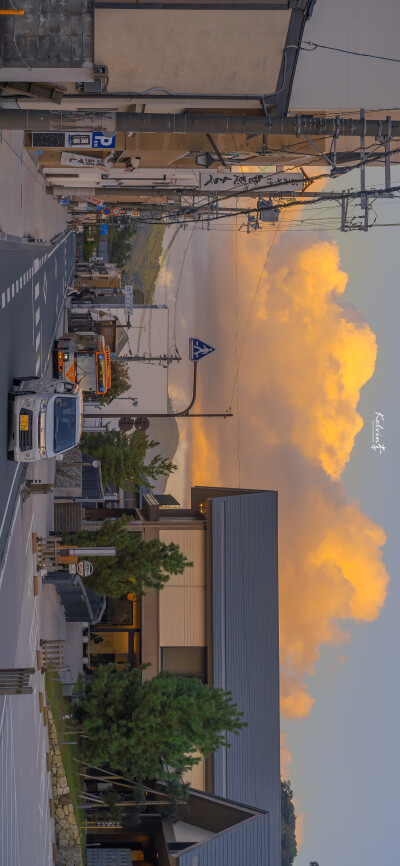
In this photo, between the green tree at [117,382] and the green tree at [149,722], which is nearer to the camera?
the green tree at [149,722]

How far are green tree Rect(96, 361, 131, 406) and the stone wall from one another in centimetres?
3098

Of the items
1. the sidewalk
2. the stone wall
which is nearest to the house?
the stone wall

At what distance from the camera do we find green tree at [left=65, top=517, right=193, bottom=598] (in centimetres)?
3456

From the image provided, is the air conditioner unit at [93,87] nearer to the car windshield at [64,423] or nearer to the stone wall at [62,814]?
the car windshield at [64,423]

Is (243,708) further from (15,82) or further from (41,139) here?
(15,82)

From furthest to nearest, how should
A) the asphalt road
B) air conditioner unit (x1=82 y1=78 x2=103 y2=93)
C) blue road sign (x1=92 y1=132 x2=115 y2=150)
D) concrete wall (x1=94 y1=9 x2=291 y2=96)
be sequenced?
blue road sign (x1=92 y1=132 x2=115 y2=150) < the asphalt road < air conditioner unit (x1=82 y1=78 x2=103 y2=93) < concrete wall (x1=94 y1=9 x2=291 y2=96)

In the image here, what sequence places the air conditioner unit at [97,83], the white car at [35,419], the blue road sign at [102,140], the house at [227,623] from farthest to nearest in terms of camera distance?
the house at [227,623], the blue road sign at [102,140], the white car at [35,419], the air conditioner unit at [97,83]

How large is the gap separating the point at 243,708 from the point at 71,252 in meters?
42.6

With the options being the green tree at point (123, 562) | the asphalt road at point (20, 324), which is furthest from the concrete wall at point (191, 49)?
the green tree at point (123, 562)

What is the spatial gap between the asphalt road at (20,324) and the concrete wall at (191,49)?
7.02 m

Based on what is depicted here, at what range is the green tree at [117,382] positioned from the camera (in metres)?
57.8

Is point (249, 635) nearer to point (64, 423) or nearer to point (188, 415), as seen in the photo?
point (188, 415)

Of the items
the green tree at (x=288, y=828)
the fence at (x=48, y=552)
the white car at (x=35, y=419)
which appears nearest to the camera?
the white car at (x=35, y=419)

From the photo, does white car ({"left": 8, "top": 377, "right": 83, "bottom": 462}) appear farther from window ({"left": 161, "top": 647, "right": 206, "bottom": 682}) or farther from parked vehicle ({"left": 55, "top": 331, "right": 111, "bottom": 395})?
parked vehicle ({"left": 55, "top": 331, "right": 111, "bottom": 395})
